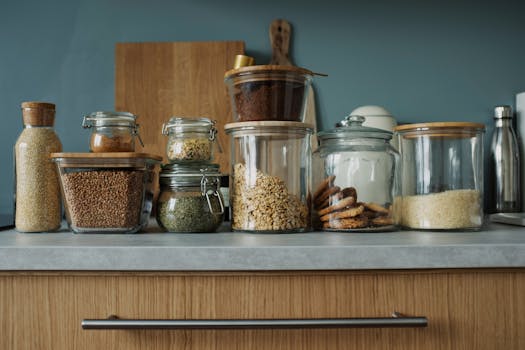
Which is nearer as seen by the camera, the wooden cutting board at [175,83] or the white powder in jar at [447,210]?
the white powder in jar at [447,210]

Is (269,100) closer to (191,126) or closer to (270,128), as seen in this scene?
(270,128)

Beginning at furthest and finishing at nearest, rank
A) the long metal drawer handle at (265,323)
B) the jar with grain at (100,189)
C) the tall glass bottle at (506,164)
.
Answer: the tall glass bottle at (506,164) < the jar with grain at (100,189) < the long metal drawer handle at (265,323)

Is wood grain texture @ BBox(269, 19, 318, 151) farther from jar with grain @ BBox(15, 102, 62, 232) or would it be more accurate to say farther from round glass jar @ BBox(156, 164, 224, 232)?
jar with grain @ BBox(15, 102, 62, 232)

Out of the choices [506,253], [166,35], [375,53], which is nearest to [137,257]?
[506,253]

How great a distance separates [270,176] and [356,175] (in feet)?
0.65

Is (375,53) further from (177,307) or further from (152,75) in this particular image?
(177,307)

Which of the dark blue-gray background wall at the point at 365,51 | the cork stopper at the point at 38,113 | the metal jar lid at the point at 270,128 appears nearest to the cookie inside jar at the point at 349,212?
the metal jar lid at the point at 270,128

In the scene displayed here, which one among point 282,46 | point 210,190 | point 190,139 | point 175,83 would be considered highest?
point 282,46

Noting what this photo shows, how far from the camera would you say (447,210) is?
39.9 inches

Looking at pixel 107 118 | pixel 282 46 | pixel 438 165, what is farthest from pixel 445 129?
pixel 107 118

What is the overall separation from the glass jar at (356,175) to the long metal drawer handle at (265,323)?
0.92 ft

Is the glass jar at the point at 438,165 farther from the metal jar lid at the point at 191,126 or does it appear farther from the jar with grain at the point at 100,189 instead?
the jar with grain at the point at 100,189

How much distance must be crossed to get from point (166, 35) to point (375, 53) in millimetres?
644

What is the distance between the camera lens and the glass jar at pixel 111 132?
3.47 feet
